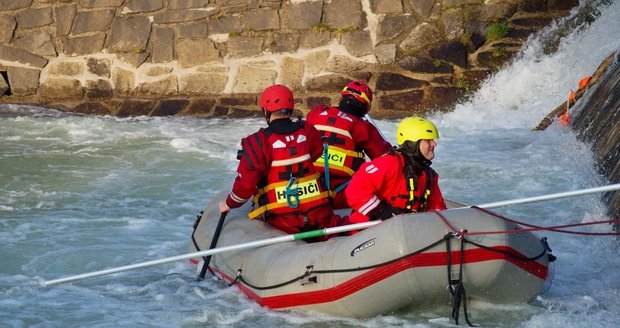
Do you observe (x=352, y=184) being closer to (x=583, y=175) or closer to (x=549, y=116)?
(x=583, y=175)

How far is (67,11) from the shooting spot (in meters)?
14.3

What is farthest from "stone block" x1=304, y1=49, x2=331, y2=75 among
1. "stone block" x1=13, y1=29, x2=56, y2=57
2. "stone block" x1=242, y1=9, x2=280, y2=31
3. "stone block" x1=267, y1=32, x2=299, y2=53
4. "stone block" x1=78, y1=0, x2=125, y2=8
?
"stone block" x1=13, y1=29, x2=56, y2=57

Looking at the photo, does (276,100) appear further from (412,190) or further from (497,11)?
(497,11)

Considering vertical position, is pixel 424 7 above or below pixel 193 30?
above

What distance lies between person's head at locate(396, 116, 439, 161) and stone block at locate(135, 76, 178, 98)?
26.2ft

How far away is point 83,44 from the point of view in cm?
1422

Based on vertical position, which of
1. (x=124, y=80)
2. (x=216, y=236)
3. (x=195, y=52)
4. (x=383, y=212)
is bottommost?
(x=124, y=80)

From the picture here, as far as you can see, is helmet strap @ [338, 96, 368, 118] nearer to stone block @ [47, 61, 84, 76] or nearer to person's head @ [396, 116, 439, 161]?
person's head @ [396, 116, 439, 161]

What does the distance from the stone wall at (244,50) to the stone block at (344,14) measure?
0.04 ft

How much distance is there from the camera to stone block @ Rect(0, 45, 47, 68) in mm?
14352

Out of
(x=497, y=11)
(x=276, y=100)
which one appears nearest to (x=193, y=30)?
(x=497, y=11)

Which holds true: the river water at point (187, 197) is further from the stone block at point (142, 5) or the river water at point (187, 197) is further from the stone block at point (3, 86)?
the stone block at point (142, 5)

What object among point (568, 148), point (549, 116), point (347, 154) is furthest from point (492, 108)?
point (347, 154)

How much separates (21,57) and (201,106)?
2500 mm
